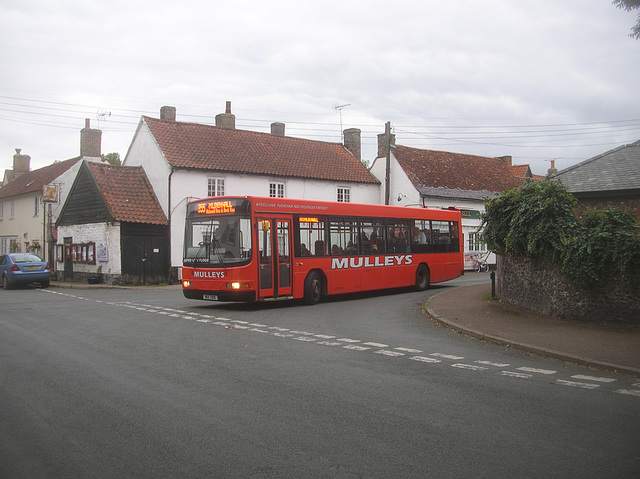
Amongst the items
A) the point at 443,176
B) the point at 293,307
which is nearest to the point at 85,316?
the point at 293,307

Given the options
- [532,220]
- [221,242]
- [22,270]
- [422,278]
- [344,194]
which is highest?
[344,194]

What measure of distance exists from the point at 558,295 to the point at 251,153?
23599 millimetres

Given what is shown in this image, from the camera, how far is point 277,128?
3916 cm

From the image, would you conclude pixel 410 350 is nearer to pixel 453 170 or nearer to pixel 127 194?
pixel 127 194

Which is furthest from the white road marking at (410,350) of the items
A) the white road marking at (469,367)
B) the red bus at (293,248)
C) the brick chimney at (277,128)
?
the brick chimney at (277,128)

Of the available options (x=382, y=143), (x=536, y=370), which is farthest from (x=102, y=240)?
(x=536, y=370)

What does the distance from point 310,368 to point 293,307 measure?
8368 millimetres

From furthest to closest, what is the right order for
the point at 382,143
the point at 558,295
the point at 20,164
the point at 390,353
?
the point at 20,164, the point at 382,143, the point at 558,295, the point at 390,353

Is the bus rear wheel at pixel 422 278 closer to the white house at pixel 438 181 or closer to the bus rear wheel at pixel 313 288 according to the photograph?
the bus rear wheel at pixel 313 288

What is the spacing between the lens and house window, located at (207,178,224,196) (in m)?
30.3

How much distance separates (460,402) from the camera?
641cm

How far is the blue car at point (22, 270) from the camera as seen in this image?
85.2 ft

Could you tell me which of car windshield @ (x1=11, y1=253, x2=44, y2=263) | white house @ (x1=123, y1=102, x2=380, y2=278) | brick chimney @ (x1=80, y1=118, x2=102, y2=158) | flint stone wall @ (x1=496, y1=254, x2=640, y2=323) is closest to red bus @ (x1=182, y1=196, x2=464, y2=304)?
flint stone wall @ (x1=496, y1=254, x2=640, y2=323)

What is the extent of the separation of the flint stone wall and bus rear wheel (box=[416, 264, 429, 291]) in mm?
6331
